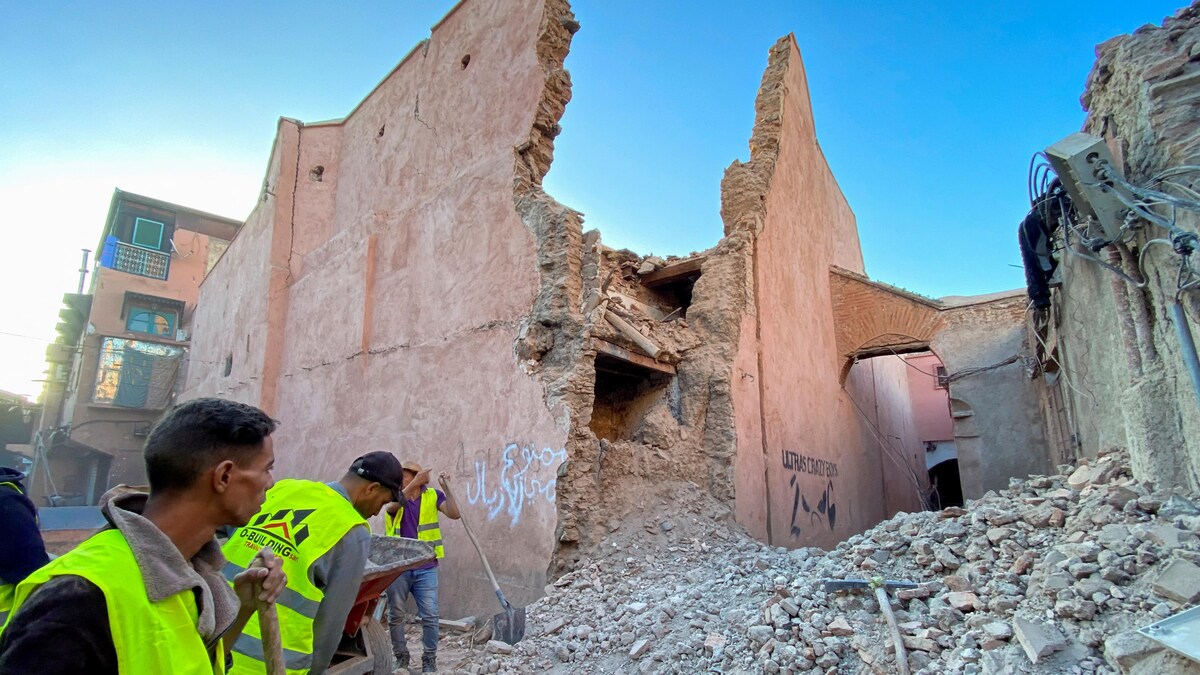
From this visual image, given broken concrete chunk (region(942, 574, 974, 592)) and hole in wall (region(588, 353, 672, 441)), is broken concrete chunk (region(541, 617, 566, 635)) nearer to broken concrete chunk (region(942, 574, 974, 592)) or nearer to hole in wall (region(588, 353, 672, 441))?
broken concrete chunk (region(942, 574, 974, 592))

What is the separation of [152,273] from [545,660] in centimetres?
2286

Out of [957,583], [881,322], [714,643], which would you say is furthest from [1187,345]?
[881,322]

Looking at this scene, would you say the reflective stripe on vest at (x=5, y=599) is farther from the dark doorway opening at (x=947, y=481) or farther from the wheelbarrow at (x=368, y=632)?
the dark doorway opening at (x=947, y=481)

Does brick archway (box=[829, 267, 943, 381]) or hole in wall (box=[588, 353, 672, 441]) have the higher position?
brick archway (box=[829, 267, 943, 381])

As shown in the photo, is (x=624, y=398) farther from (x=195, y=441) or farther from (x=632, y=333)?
(x=195, y=441)

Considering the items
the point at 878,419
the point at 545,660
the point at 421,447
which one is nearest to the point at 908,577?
the point at 545,660

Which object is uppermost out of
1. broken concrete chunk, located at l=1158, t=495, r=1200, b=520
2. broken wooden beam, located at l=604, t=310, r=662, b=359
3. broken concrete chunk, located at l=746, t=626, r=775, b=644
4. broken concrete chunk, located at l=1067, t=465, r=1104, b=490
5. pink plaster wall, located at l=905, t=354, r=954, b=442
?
pink plaster wall, located at l=905, t=354, r=954, b=442

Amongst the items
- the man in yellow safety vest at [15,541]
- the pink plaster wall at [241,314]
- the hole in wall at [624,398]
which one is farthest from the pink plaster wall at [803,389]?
the pink plaster wall at [241,314]

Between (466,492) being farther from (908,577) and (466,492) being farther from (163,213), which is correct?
(163,213)

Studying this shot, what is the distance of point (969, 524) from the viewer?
452cm

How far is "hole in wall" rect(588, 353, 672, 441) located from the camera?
8.16 m

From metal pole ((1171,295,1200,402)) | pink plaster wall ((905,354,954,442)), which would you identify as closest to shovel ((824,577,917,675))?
metal pole ((1171,295,1200,402))

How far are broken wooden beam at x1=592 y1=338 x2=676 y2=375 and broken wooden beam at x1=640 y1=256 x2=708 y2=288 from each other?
6.19 ft

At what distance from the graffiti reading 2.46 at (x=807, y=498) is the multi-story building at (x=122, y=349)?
18.5m
